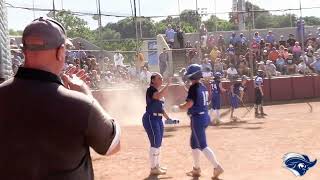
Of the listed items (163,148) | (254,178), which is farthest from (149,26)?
(254,178)

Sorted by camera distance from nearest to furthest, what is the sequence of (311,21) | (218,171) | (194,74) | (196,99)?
(218,171) < (196,99) < (194,74) < (311,21)

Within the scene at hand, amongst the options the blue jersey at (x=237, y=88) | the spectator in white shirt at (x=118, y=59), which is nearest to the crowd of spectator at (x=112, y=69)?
the spectator in white shirt at (x=118, y=59)

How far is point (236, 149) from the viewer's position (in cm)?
1155

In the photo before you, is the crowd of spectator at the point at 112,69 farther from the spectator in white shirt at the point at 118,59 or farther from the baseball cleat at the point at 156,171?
the baseball cleat at the point at 156,171

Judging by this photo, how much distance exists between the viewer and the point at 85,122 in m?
2.26

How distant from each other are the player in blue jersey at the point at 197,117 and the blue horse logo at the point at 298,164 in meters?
1.18

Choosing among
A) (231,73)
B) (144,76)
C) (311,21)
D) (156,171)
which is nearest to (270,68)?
(231,73)

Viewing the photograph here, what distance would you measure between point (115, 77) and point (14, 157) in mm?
22212

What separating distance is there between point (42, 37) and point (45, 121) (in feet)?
1.24

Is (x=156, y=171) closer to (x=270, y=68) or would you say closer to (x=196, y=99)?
(x=196, y=99)

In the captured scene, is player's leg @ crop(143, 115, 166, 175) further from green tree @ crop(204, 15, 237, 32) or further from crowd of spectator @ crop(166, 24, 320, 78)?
green tree @ crop(204, 15, 237, 32)

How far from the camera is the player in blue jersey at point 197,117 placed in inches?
337

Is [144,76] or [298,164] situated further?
[144,76]

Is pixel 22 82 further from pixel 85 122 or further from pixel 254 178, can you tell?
pixel 254 178
